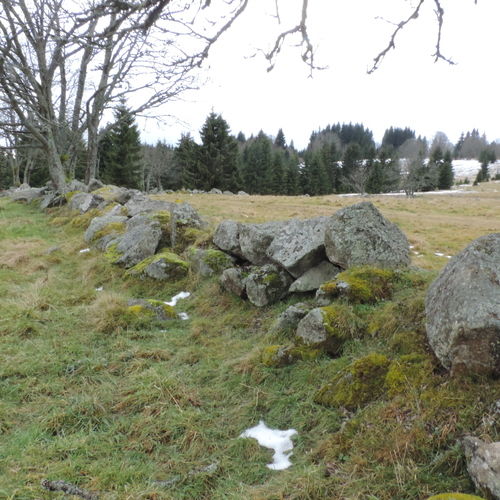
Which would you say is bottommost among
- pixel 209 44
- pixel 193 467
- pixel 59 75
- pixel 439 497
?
pixel 193 467

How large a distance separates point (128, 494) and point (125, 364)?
2.07m

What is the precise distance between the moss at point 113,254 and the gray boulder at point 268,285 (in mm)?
3750

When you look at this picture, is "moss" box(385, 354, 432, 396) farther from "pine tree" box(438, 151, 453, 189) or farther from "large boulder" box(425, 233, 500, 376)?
"pine tree" box(438, 151, 453, 189)

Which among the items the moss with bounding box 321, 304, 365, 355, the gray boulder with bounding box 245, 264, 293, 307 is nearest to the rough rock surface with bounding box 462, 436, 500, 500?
the moss with bounding box 321, 304, 365, 355

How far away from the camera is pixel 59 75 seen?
17484 mm

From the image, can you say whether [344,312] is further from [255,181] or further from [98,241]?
[255,181]

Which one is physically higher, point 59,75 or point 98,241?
point 59,75

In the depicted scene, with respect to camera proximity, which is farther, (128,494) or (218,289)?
(218,289)

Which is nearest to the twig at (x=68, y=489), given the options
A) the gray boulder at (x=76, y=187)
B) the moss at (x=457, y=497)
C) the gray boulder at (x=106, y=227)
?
the moss at (x=457, y=497)

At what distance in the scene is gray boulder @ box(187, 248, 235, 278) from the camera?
7.13 m

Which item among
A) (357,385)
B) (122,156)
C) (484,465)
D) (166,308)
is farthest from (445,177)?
(484,465)

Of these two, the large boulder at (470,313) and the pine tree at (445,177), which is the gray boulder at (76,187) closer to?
the large boulder at (470,313)

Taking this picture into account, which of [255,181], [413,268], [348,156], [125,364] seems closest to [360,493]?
[125,364]

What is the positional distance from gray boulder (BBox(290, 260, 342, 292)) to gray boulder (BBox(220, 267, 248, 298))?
0.92 meters
